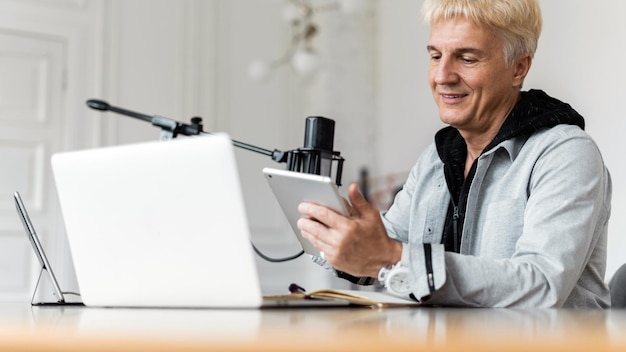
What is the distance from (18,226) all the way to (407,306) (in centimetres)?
315

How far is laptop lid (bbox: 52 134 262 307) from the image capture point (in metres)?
1.00

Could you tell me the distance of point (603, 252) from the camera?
63.6 inches

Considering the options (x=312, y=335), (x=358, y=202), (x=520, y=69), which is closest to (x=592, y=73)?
(x=520, y=69)

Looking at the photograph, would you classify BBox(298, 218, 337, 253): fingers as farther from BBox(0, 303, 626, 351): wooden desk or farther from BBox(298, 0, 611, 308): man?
BBox(0, 303, 626, 351): wooden desk

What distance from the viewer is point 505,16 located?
169 cm

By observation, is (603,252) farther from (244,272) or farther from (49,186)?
(49,186)

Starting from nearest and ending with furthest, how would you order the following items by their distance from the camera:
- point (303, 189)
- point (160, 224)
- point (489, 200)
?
1. point (160, 224)
2. point (303, 189)
3. point (489, 200)

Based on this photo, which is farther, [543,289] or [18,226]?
[18,226]

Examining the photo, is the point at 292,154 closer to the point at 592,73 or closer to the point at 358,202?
the point at 358,202

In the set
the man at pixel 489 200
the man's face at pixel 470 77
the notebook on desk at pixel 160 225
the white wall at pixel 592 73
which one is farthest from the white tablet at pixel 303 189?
the white wall at pixel 592 73

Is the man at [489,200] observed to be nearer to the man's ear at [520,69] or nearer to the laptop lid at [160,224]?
the man's ear at [520,69]

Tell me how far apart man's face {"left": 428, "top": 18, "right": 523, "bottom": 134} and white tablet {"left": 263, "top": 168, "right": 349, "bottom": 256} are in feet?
2.04

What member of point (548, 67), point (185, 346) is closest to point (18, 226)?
point (548, 67)

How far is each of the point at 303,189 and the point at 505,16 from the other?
746 mm
